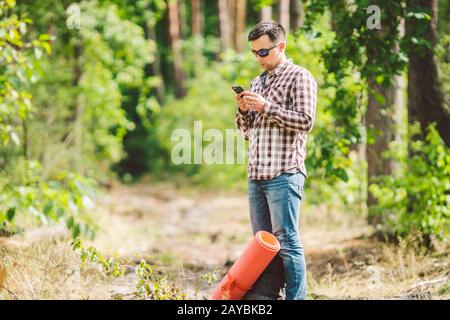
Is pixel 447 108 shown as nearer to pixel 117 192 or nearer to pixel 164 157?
pixel 117 192

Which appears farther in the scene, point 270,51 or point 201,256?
point 201,256

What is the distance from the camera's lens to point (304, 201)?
9.10 meters

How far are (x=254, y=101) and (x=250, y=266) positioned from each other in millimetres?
1047

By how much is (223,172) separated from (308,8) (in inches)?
329

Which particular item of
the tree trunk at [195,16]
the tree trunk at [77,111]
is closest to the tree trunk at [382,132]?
the tree trunk at [77,111]

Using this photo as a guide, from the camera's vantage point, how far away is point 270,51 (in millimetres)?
3797

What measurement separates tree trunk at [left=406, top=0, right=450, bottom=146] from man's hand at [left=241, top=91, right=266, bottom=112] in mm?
2196

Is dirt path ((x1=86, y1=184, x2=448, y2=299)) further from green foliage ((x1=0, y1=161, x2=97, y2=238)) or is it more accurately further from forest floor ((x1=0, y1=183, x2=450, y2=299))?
green foliage ((x1=0, y1=161, x2=97, y2=238))

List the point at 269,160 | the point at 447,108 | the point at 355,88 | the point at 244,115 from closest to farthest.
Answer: the point at 269,160 < the point at 244,115 < the point at 447,108 < the point at 355,88

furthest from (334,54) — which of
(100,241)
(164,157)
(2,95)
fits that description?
(164,157)

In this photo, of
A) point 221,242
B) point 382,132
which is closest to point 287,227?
point 382,132

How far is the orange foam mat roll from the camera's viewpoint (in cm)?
365

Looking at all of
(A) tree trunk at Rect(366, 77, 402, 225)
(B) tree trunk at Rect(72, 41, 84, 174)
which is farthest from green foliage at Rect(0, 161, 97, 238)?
(B) tree trunk at Rect(72, 41, 84, 174)

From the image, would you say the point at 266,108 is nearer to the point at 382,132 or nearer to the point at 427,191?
the point at 427,191
